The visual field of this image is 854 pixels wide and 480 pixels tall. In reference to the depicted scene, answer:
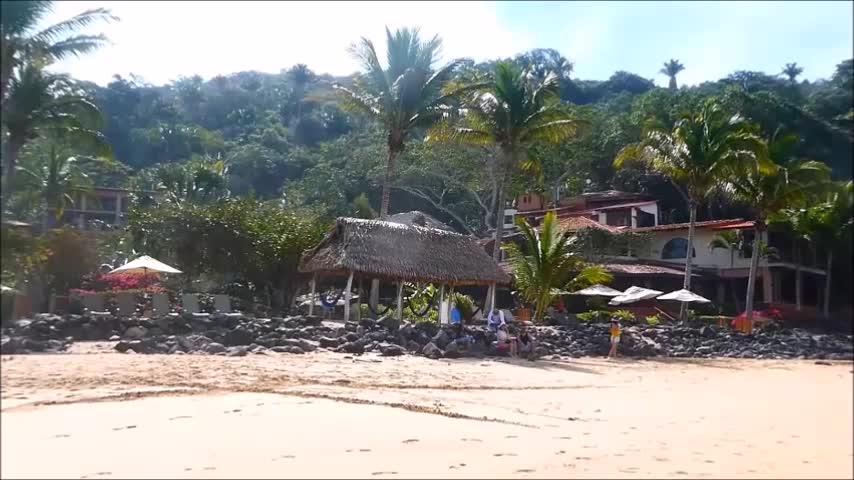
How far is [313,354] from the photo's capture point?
40.1 ft

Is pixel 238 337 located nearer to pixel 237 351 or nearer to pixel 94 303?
pixel 237 351

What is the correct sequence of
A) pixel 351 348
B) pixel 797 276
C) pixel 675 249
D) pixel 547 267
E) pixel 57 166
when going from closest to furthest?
1. pixel 797 276
2. pixel 57 166
3. pixel 351 348
4. pixel 675 249
5. pixel 547 267

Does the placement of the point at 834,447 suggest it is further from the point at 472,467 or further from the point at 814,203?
the point at 472,467

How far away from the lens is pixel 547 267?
19.5 m

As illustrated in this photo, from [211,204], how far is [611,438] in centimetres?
1716

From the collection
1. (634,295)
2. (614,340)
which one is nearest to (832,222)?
(614,340)

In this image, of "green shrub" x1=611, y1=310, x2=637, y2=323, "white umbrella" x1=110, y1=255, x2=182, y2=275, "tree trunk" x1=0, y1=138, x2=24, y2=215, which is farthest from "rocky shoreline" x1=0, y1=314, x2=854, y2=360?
"white umbrella" x1=110, y1=255, x2=182, y2=275

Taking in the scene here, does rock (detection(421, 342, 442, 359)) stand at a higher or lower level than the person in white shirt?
lower

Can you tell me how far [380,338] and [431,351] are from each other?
2.88 ft

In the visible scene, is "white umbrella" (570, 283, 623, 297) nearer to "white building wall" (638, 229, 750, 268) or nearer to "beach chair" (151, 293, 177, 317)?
"white building wall" (638, 229, 750, 268)

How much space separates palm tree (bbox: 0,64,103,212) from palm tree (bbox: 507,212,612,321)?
13724 millimetres

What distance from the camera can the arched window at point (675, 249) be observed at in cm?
1788

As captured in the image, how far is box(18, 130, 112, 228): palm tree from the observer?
22.9 feet

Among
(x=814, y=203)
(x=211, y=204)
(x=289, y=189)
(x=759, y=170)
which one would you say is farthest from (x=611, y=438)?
(x=289, y=189)
